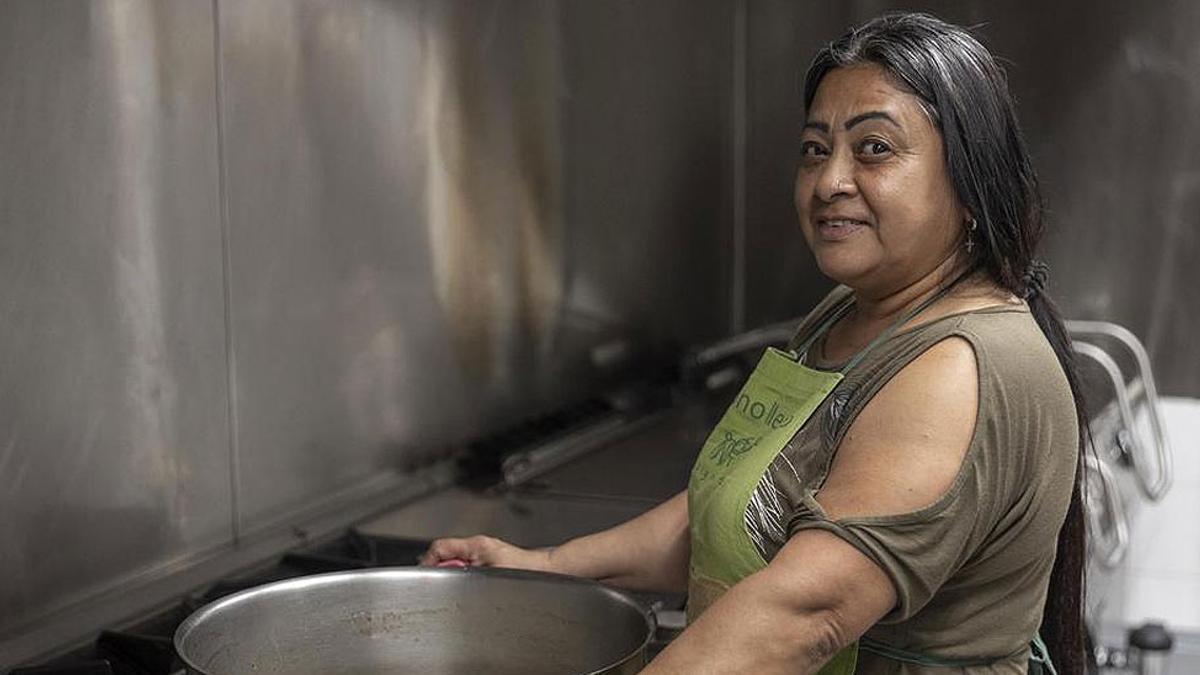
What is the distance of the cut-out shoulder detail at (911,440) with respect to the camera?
40.1 inches

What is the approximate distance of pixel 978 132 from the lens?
1080 mm

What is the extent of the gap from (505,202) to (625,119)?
16.0 inches

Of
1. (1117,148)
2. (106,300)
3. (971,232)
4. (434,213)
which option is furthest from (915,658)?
(1117,148)

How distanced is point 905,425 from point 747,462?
0.50ft

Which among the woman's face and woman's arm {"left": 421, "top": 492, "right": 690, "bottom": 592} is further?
woman's arm {"left": 421, "top": 492, "right": 690, "bottom": 592}

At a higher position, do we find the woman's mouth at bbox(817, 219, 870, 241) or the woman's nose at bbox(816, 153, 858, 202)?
the woman's nose at bbox(816, 153, 858, 202)

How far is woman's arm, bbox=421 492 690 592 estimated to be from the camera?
4.35 feet

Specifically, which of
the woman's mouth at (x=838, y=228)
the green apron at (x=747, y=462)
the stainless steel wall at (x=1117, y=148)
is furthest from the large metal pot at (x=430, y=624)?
the stainless steel wall at (x=1117, y=148)

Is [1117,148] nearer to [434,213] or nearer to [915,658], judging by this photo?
[434,213]

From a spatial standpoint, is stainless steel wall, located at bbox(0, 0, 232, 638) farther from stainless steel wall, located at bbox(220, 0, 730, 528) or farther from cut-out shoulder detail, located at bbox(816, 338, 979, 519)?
cut-out shoulder detail, located at bbox(816, 338, 979, 519)

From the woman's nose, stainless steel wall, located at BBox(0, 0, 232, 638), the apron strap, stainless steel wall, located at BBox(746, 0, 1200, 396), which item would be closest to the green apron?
the apron strap

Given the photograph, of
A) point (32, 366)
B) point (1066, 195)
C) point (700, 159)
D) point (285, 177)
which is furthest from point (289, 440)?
point (1066, 195)

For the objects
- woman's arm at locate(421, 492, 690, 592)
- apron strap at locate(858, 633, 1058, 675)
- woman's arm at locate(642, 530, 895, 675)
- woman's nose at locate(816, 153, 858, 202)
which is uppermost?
woman's nose at locate(816, 153, 858, 202)

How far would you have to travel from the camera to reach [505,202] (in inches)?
80.0
